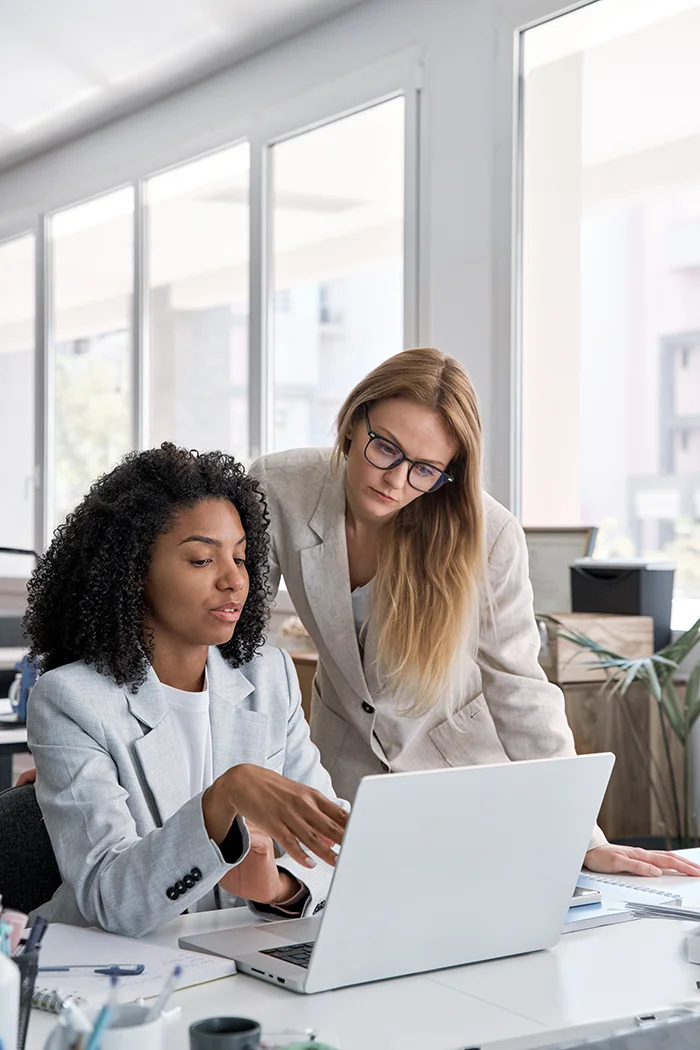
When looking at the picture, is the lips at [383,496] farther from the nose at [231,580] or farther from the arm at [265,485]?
the nose at [231,580]

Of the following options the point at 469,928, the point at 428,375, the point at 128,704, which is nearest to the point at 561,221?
the point at 428,375

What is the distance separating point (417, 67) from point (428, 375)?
246 centimetres

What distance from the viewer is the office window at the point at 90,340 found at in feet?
19.4

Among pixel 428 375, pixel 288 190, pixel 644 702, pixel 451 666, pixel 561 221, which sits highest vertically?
pixel 288 190

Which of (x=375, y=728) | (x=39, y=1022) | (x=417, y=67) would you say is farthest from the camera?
(x=417, y=67)

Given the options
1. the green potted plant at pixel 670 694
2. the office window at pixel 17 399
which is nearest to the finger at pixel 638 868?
the green potted plant at pixel 670 694

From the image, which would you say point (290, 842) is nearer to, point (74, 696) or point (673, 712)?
point (74, 696)

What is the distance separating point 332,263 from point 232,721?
10.6 feet

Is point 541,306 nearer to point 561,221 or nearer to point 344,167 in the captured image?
point 561,221

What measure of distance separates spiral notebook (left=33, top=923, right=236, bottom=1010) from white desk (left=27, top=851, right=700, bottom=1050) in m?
0.02

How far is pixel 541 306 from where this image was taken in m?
3.82

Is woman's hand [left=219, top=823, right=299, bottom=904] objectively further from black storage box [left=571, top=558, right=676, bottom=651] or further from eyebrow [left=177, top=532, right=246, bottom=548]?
black storage box [left=571, top=558, right=676, bottom=651]

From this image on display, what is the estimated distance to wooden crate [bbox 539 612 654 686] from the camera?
10.3 feet

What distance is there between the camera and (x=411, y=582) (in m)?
2.08
